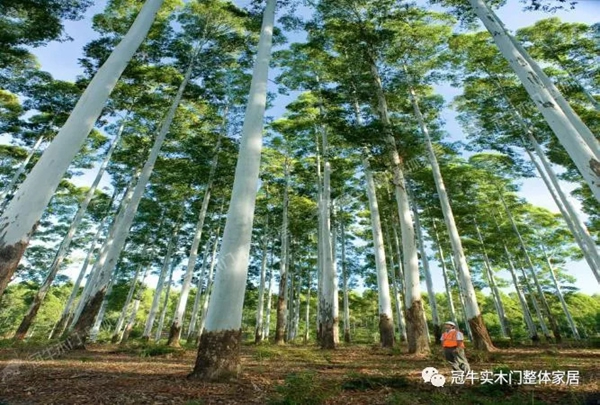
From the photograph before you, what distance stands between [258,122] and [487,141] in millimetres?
13325

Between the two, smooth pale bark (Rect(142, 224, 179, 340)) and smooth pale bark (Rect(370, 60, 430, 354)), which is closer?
smooth pale bark (Rect(370, 60, 430, 354))

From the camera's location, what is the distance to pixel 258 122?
6176mm

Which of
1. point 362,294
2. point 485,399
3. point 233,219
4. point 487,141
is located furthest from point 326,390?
point 362,294

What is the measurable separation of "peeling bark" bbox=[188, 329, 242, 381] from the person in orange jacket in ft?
12.7

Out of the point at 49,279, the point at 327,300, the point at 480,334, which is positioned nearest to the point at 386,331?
the point at 327,300

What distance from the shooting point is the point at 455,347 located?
18.6ft

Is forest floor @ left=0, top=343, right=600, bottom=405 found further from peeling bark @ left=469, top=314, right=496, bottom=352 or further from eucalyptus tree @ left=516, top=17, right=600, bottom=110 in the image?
eucalyptus tree @ left=516, top=17, right=600, bottom=110

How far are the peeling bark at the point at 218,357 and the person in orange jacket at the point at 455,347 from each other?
12.7 feet

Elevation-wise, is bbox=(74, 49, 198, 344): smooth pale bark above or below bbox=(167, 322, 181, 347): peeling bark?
above

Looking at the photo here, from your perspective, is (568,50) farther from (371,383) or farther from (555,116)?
(371,383)

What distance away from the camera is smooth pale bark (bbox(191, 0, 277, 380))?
4578 mm

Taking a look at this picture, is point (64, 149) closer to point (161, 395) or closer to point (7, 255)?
point (7, 255)

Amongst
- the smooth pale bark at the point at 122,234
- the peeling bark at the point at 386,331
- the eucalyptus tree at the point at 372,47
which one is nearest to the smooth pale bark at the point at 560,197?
the eucalyptus tree at the point at 372,47

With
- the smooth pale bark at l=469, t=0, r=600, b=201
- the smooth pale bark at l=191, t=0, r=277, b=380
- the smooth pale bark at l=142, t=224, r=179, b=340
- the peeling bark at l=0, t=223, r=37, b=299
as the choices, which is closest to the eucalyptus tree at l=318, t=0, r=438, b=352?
the smooth pale bark at l=469, t=0, r=600, b=201
